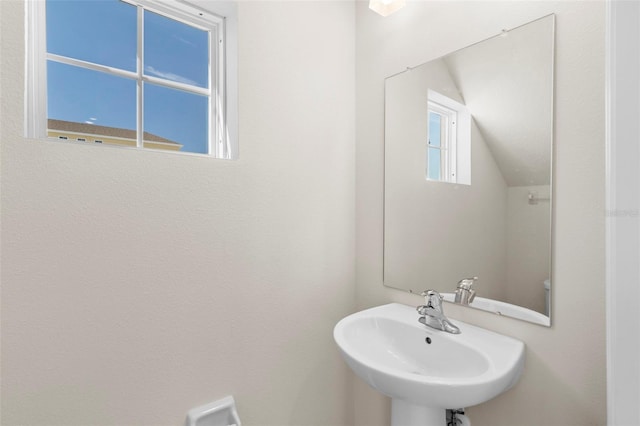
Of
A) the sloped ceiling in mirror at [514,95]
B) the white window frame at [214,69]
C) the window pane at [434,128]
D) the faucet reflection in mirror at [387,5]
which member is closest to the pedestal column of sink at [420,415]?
the sloped ceiling in mirror at [514,95]

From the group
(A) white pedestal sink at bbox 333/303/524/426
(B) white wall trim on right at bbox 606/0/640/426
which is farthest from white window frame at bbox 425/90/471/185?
(B) white wall trim on right at bbox 606/0/640/426

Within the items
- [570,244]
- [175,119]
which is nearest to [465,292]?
[570,244]

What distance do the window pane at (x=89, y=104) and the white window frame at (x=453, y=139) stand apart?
1168 mm

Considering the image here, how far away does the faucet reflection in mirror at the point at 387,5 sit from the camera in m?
1.30

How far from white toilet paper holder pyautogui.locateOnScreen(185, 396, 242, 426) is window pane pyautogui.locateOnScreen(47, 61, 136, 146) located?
100 centimetres

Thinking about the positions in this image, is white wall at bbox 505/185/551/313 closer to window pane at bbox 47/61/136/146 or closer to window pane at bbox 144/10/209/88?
window pane at bbox 144/10/209/88

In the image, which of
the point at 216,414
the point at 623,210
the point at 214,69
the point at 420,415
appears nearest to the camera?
the point at 623,210

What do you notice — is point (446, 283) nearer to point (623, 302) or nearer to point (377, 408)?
point (377, 408)

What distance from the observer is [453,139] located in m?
1.26

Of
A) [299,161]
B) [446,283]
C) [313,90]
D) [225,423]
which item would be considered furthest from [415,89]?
[225,423]

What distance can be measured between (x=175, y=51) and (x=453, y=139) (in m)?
1.16

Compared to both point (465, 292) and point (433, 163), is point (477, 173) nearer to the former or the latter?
point (433, 163)

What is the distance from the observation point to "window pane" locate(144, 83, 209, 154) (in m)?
1.21

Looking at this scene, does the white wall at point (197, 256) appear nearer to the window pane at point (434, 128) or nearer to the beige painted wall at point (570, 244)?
the window pane at point (434, 128)
